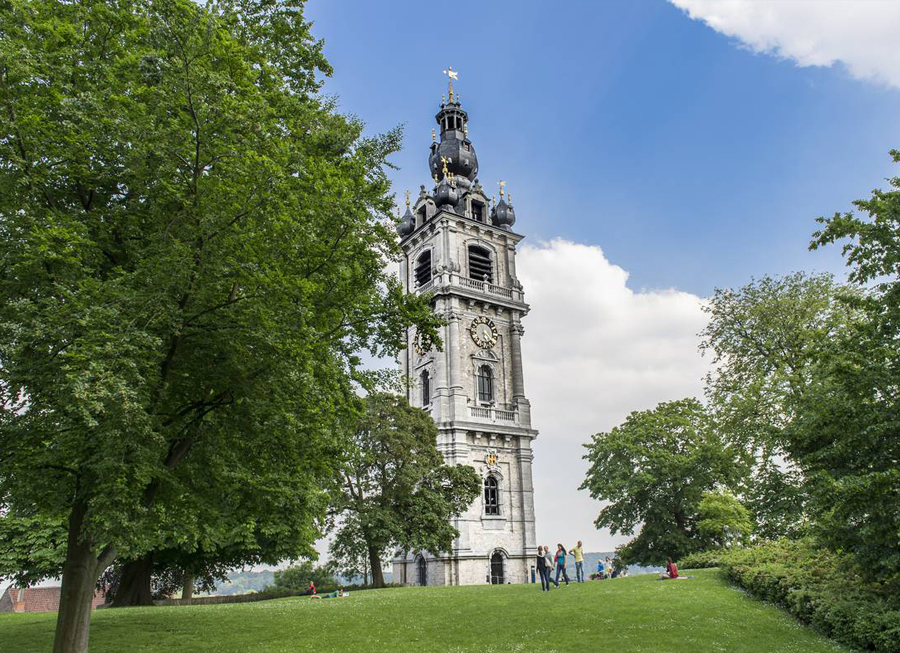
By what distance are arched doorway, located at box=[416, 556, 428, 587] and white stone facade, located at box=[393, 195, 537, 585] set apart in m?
0.08

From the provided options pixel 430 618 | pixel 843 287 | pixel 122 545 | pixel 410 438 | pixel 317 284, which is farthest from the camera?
pixel 410 438

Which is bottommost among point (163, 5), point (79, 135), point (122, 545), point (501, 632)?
point (501, 632)

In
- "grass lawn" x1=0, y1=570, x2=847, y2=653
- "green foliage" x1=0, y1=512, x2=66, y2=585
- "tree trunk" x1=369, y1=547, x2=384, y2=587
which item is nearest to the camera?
"grass lawn" x1=0, y1=570, x2=847, y2=653

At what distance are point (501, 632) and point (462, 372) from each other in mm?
33534

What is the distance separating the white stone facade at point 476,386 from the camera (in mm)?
44406

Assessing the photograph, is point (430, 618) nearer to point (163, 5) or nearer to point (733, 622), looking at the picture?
point (733, 622)

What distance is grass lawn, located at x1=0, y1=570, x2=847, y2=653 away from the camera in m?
12.8

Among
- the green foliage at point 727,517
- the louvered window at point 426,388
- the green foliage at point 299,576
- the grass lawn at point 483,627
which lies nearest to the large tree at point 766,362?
the green foliage at point 727,517

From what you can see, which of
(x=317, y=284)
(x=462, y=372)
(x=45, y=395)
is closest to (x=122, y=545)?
(x=45, y=395)

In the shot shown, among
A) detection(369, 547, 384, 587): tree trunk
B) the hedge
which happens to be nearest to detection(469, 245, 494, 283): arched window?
detection(369, 547, 384, 587): tree trunk

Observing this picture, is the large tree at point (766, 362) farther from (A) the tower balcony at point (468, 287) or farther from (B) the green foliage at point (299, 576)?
(B) the green foliage at point (299, 576)

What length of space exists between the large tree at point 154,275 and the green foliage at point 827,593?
10.7m

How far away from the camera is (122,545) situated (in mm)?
10711

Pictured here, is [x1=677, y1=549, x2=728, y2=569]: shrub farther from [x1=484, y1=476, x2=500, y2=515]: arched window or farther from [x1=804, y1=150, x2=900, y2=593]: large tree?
[x1=484, y1=476, x2=500, y2=515]: arched window
